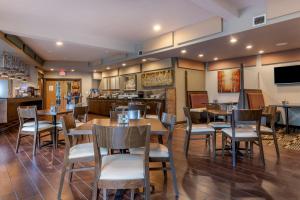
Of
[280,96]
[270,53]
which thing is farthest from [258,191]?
[270,53]

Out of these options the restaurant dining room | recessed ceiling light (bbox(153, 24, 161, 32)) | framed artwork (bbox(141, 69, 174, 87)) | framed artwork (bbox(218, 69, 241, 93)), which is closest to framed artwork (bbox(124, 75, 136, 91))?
the restaurant dining room

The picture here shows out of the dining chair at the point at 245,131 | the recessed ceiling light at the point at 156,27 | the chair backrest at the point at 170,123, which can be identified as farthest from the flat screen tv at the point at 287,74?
the chair backrest at the point at 170,123

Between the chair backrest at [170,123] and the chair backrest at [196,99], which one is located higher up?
the chair backrest at [196,99]

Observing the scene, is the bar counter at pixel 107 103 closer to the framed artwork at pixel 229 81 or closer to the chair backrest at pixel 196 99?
the chair backrest at pixel 196 99

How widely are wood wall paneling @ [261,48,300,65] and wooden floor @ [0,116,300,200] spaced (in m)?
4.05

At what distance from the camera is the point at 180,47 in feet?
20.2

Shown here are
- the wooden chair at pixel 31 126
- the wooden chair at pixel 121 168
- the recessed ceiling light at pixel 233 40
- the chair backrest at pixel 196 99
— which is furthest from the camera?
the chair backrest at pixel 196 99

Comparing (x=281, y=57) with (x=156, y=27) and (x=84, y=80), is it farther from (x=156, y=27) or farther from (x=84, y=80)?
(x=84, y=80)

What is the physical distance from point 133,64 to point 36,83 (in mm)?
4979

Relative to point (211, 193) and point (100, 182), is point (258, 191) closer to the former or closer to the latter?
point (211, 193)

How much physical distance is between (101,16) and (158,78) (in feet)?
12.8

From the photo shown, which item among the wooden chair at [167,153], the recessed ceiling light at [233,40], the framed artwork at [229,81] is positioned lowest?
the wooden chair at [167,153]

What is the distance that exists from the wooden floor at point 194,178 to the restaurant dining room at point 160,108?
2 centimetres

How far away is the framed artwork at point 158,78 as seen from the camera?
7898mm
